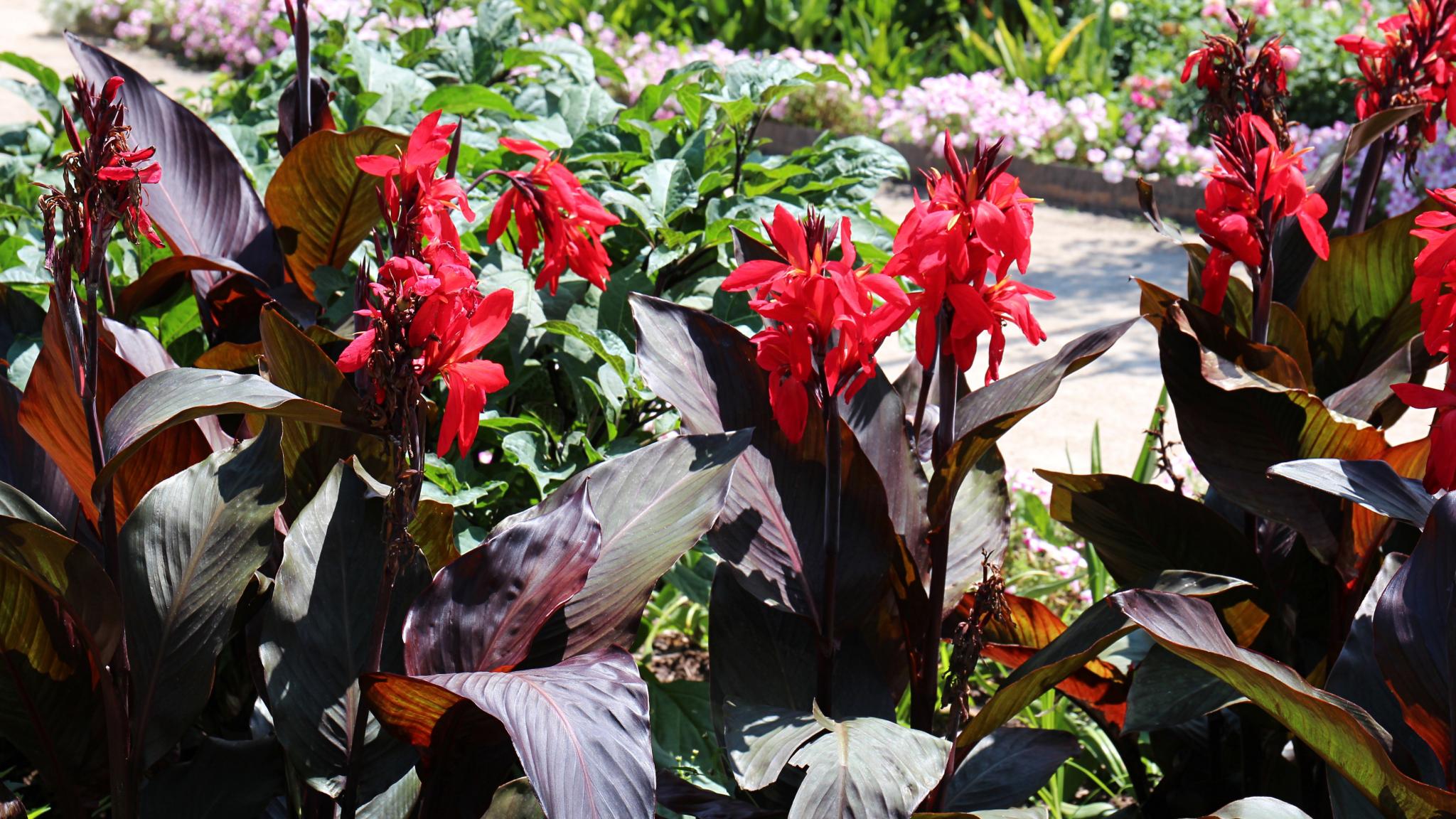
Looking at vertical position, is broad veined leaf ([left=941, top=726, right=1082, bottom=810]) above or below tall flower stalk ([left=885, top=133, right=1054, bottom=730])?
below

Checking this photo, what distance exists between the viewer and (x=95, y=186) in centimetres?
118

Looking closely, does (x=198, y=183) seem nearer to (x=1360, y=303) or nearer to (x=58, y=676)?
(x=58, y=676)

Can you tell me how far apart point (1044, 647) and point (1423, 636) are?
0.53 meters

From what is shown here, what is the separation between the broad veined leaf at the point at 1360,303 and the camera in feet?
6.34

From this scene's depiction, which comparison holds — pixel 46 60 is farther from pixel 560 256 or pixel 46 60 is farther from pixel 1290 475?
pixel 1290 475

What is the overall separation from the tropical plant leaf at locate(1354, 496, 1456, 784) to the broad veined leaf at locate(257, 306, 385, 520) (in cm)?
117

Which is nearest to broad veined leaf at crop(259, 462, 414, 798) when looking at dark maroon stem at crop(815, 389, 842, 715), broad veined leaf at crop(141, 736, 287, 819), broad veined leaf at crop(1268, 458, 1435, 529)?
broad veined leaf at crop(141, 736, 287, 819)

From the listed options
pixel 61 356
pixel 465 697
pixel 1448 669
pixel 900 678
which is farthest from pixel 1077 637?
pixel 61 356

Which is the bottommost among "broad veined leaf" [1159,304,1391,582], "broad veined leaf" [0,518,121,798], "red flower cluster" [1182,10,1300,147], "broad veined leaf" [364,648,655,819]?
"broad veined leaf" [0,518,121,798]

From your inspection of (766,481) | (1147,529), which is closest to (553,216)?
(766,481)

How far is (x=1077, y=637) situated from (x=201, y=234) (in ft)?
5.30

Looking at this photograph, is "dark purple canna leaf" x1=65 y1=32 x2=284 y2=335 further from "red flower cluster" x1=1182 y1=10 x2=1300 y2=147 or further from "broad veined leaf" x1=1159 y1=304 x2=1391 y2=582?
"red flower cluster" x1=1182 y1=10 x2=1300 y2=147

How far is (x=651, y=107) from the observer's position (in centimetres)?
296

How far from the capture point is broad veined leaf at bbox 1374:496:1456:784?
1.27 m
